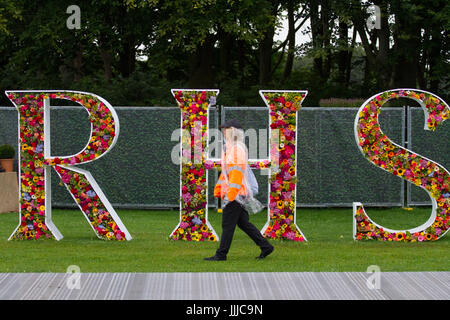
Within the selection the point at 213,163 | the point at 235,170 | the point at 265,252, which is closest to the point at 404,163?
the point at 213,163

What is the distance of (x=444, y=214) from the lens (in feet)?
41.0

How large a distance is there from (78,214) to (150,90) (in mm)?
6098

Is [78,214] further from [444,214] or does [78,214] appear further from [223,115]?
[444,214]

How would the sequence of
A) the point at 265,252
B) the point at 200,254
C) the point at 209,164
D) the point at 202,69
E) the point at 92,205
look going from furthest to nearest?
the point at 202,69
the point at 92,205
the point at 209,164
the point at 200,254
the point at 265,252

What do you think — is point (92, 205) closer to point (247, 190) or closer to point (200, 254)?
point (200, 254)

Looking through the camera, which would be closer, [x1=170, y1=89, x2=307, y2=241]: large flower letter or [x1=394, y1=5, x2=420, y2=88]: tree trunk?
[x1=170, y1=89, x2=307, y2=241]: large flower letter

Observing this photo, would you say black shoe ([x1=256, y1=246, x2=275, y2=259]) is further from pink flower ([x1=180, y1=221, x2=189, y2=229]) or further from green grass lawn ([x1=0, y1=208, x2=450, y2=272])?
pink flower ([x1=180, y1=221, x2=189, y2=229])

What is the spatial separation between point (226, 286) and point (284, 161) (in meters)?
4.28

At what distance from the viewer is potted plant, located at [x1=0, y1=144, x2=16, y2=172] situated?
17.7 metres

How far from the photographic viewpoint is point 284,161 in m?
12.4

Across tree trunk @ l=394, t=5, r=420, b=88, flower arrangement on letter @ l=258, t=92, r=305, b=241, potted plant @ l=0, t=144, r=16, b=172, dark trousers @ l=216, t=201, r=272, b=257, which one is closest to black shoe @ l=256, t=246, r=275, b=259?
dark trousers @ l=216, t=201, r=272, b=257

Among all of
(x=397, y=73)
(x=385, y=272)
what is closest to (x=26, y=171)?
(x=385, y=272)

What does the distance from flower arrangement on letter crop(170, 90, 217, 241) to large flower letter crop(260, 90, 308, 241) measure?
3.42 ft
